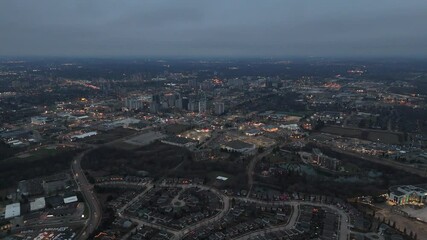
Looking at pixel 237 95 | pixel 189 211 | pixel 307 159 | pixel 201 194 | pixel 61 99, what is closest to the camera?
pixel 189 211

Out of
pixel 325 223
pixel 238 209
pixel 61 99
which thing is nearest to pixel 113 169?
pixel 238 209

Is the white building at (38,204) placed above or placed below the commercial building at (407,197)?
below

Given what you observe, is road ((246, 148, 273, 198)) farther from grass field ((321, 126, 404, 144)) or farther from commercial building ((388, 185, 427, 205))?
grass field ((321, 126, 404, 144))

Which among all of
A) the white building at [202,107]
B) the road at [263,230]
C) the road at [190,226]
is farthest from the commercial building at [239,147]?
the white building at [202,107]

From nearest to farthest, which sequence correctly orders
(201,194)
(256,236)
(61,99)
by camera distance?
1. (256,236)
2. (201,194)
3. (61,99)

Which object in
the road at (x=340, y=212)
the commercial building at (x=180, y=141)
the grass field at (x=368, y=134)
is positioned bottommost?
the road at (x=340, y=212)

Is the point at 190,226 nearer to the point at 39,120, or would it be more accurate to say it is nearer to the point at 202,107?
the point at 39,120

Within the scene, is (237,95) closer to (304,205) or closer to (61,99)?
(61,99)

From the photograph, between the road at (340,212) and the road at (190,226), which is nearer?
the road at (340,212)

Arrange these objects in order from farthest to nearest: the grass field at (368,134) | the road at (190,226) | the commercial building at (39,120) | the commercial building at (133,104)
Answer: the commercial building at (133,104) < the commercial building at (39,120) < the grass field at (368,134) < the road at (190,226)

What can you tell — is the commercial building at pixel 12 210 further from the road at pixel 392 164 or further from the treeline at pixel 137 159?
the road at pixel 392 164
